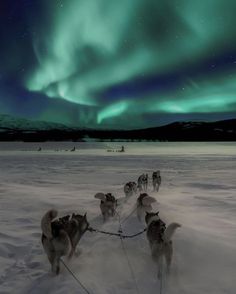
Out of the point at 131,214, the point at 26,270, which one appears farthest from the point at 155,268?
the point at 131,214

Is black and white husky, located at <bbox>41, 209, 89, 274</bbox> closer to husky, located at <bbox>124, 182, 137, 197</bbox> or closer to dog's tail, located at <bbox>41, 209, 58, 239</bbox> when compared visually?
dog's tail, located at <bbox>41, 209, 58, 239</bbox>

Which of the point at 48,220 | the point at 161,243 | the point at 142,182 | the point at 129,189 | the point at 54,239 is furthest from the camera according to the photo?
the point at 142,182

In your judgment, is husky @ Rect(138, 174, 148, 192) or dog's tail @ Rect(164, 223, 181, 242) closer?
dog's tail @ Rect(164, 223, 181, 242)

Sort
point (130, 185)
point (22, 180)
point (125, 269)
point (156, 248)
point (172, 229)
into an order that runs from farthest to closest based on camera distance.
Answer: point (22, 180) < point (130, 185) < point (125, 269) < point (156, 248) < point (172, 229)

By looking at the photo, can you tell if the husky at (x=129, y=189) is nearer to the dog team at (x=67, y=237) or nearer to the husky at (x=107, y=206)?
the husky at (x=107, y=206)

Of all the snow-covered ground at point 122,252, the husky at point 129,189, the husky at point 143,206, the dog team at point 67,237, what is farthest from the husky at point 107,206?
the husky at point 129,189

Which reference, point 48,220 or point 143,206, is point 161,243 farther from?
point 143,206

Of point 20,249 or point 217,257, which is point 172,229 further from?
point 20,249

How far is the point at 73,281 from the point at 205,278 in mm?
1573

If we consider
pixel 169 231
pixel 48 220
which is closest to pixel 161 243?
pixel 169 231

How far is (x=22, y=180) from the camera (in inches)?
541

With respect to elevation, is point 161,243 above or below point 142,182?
above

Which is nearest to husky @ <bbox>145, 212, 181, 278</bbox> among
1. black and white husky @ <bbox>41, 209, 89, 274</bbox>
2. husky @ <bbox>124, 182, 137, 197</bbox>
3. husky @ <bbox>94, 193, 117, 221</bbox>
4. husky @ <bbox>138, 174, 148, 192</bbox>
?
black and white husky @ <bbox>41, 209, 89, 274</bbox>

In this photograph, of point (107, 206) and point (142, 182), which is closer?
point (107, 206)
